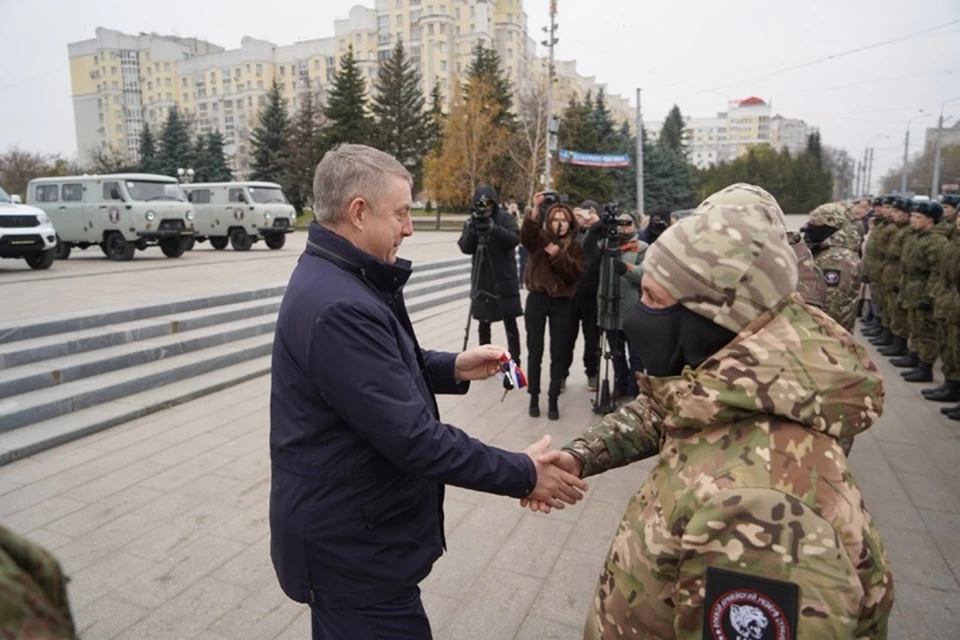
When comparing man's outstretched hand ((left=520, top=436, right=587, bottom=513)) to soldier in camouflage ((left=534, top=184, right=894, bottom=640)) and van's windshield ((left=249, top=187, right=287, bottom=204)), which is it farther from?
van's windshield ((left=249, top=187, right=287, bottom=204))

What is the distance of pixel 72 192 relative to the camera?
15.9 metres

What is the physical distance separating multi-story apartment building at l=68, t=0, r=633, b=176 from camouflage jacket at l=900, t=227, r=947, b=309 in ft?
255

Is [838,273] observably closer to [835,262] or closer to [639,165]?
[835,262]

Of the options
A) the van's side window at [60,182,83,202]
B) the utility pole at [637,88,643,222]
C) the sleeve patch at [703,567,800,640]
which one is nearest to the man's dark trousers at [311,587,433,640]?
the sleeve patch at [703,567,800,640]

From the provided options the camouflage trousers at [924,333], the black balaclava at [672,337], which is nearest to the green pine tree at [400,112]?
the camouflage trousers at [924,333]

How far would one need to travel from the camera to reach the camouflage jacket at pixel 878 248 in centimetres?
915

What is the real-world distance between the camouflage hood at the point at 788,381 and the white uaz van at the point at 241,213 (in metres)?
19.7

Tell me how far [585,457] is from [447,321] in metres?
9.10

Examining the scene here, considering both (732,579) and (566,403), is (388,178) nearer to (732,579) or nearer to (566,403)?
(732,579)

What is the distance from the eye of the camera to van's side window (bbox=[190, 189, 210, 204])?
20.0 meters

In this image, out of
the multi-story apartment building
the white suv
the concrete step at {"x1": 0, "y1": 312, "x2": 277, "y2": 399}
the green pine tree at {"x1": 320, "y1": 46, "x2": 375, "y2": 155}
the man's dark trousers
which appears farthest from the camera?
the multi-story apartment building

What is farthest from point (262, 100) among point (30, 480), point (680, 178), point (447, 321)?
point (30, 480)

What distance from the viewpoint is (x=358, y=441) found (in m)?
1.68

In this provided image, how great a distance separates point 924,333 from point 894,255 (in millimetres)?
1633
